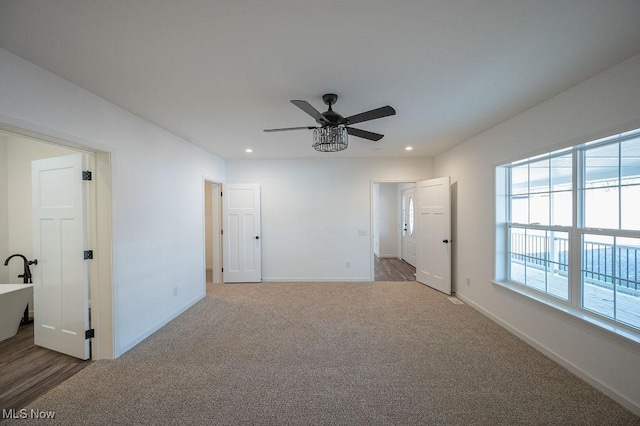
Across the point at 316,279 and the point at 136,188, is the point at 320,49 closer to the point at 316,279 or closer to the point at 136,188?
the point at 136,188

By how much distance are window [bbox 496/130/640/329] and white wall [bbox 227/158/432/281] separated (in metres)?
2.42

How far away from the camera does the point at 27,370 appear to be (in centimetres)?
226

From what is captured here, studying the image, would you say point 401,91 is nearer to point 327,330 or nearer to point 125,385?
point 327,330

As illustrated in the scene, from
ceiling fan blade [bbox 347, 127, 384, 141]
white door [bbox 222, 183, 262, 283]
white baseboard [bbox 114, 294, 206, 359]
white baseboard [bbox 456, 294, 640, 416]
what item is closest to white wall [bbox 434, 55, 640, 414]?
white baseboard [bbox 456, 294, 640, 416]

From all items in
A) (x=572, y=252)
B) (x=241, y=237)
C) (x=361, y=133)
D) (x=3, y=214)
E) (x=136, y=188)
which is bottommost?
(x=241, y=237)

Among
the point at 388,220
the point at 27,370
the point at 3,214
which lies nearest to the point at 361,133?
the point at 27,370

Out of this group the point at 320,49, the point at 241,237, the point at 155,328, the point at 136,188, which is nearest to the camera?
the point at 320,49

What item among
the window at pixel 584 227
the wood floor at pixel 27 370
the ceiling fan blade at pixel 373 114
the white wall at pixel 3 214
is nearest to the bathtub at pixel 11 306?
the wood floor at pixel 27 370

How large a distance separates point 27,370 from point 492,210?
531 cm

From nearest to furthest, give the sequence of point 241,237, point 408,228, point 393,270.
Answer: point 241,237, point 393,270, point 408,228

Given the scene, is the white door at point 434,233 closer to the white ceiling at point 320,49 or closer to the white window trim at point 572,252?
the white window trim at point 572,252

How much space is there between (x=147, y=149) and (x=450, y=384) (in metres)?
3.91

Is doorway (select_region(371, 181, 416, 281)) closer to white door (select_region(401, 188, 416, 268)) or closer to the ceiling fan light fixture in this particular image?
white door (select_region(401, 188, 416, 268))

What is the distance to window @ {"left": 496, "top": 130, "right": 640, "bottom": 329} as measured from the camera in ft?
6.42
